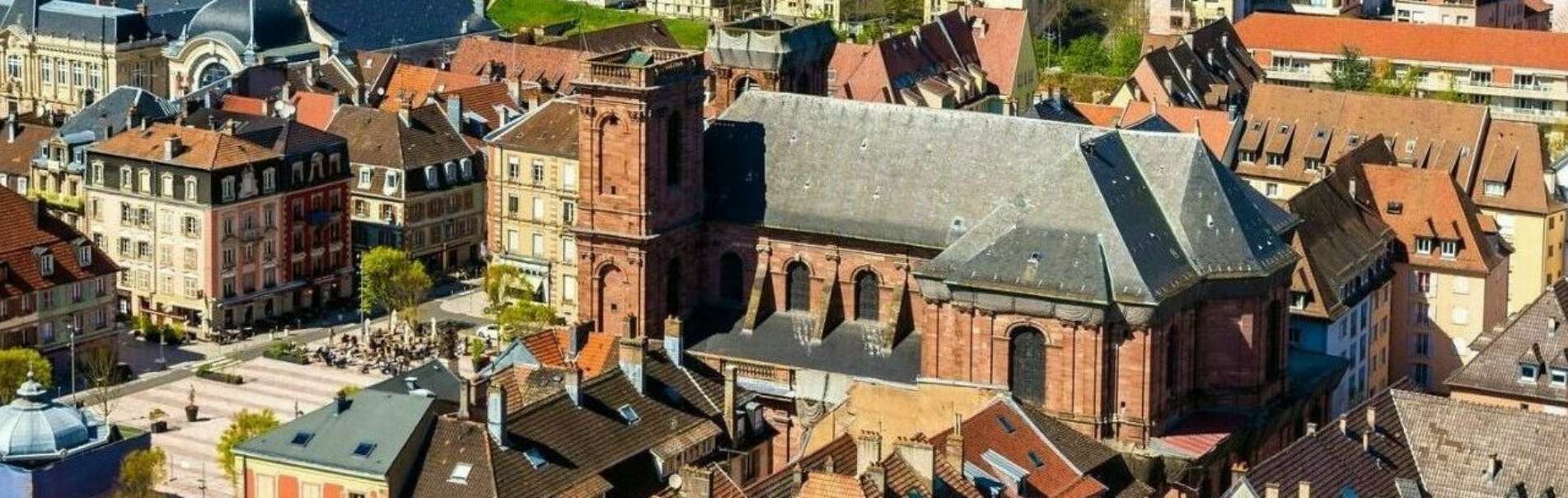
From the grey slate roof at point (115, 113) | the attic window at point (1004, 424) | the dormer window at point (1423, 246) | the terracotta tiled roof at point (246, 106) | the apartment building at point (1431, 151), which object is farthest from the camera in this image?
the terracotta tiled roof at point (246, 106)

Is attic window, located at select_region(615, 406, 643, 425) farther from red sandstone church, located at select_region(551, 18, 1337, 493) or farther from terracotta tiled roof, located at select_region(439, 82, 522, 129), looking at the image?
terracotta tiled roof, located at select_region(439, 82, 522, 129)

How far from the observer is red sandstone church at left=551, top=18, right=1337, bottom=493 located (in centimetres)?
12569

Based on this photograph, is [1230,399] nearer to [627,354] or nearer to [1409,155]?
[627,354]

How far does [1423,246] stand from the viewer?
153875mm

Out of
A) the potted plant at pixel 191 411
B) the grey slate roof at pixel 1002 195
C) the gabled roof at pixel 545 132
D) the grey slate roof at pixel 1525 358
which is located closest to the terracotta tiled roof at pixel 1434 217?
the grey slate roof at pixel 1002 195

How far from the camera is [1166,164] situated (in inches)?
5103

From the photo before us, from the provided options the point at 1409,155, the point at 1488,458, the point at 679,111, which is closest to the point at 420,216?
the point at 679,111

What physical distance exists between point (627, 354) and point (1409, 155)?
6856 centimetres

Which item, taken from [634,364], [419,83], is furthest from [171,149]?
[634,364]

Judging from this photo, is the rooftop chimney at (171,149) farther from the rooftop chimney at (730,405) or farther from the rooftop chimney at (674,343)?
the rooftop chimney at (730,405)

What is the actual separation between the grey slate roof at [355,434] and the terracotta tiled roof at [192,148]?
49.9m

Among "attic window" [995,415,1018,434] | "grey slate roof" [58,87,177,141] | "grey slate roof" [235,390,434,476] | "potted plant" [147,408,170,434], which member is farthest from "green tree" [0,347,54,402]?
"attic window" [995,415,1018,434]

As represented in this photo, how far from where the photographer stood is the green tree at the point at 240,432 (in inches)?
5059

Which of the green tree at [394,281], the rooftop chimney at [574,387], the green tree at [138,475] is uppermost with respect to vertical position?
the rooftop chimney at [574,387]
